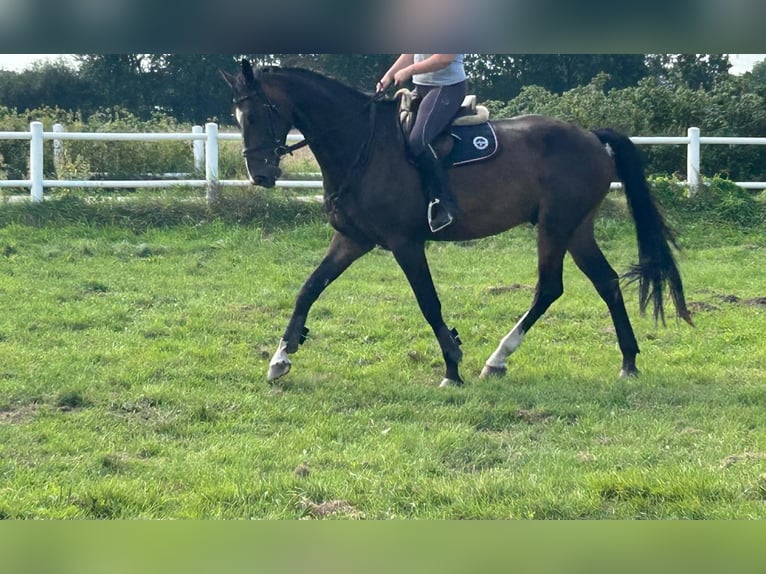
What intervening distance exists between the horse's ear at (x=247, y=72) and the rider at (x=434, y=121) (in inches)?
38.0

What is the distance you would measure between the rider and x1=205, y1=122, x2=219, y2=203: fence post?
7.12 m

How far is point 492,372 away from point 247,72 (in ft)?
9.27

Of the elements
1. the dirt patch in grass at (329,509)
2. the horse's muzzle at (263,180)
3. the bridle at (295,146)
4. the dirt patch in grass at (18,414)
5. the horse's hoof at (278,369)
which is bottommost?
the dirt patch in grass at (18,414)

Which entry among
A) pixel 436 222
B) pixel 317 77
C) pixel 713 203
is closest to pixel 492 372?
pixel 436 222

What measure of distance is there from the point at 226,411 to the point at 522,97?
14.3 metres

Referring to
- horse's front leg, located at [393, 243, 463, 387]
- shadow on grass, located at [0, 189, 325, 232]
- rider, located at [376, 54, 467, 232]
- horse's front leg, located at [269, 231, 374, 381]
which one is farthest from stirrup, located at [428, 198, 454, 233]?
shadow on grass, located at [0, 189, 325, 232]

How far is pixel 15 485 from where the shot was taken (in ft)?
12.8

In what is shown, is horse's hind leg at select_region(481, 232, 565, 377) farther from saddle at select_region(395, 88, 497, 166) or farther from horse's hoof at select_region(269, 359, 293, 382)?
horse's hoof at select_region(269, 359, 293, 382)

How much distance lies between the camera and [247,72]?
570 centimetres

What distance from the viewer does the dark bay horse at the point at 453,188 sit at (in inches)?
242

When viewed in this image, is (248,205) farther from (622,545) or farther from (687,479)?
(622,545)

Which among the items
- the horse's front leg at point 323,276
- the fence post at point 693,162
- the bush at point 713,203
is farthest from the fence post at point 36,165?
the fence post at point 693,162

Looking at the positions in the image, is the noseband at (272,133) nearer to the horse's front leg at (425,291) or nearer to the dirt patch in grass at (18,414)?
the horse's front leg at (425,291)
